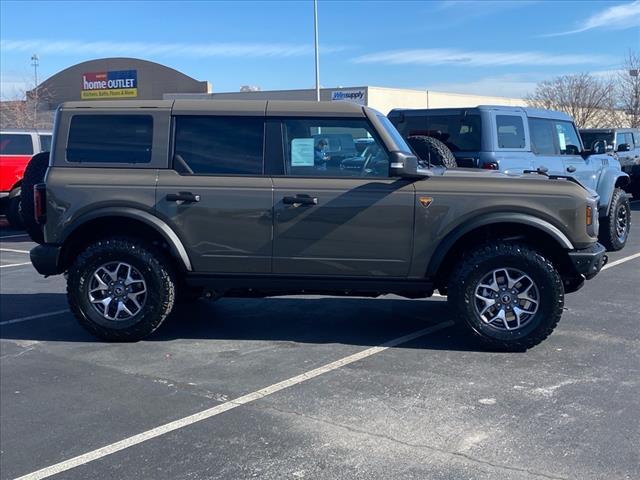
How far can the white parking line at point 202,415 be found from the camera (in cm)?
403

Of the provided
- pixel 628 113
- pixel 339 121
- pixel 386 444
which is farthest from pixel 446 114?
pixel 628 113

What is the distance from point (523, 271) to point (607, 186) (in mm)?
6123

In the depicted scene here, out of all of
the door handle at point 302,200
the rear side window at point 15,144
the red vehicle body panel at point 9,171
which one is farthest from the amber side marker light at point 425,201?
the rear side window at point 15,144

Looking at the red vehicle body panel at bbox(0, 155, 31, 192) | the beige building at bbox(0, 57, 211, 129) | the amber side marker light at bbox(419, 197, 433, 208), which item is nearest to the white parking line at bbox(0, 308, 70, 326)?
the amber side marker light at bbox(419, 197, 433, 208)

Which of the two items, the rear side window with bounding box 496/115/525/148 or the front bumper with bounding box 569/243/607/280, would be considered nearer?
the front bumper with bounding box 569/243/607/280

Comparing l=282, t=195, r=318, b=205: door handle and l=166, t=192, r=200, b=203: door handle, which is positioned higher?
l=166, t=192, r=200, b=203: door handle

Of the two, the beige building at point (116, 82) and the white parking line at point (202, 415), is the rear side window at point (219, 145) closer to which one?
the white parking line at point (202, 415)

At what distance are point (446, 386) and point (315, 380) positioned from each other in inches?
A: 36.3

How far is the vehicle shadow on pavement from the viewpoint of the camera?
Result: 641 centimetres

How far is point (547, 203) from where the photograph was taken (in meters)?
5.81

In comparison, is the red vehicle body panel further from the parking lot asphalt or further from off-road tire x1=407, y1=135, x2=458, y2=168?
off-road tire x1=407, y1=135, x2=458, y2=168

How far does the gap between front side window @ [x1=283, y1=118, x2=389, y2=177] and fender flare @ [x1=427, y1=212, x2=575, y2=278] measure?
2.44 ft

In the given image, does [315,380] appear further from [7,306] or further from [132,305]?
[7,306]

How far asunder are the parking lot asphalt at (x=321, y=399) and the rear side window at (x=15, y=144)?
31.5ft
